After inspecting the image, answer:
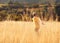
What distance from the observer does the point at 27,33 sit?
1460 mm

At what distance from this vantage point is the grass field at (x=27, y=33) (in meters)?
1.31

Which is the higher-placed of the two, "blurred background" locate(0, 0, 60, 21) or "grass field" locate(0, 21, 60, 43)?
"blurred background" locate(0, 0, 60, 21)

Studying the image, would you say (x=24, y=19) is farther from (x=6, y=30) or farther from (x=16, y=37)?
(x=16, y=37)

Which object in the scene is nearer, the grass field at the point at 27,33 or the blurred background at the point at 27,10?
the grass field at the point at 27,33

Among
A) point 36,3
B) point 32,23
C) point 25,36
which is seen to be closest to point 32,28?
point 32,23

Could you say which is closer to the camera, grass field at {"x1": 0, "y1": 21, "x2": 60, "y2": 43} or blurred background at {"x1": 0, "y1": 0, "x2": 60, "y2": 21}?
grass field at {"x1": 0, "y1": 21, "x2": 60, "y2": 43}

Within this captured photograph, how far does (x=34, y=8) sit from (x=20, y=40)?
19.6 inches

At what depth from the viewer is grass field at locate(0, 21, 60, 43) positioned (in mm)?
1311

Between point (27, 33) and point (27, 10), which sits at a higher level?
point (27, 10)

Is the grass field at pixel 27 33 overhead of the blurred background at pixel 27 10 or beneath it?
beneath

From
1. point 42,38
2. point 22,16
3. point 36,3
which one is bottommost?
point 42,38

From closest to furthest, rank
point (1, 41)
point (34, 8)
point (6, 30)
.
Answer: point (1, 41)
point (6, 30)
point (34, 8)

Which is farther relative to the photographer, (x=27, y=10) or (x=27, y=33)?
(x=27, y=10)

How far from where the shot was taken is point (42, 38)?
1.34m
